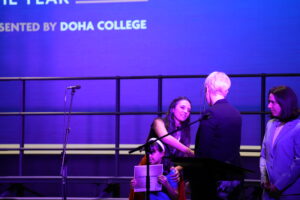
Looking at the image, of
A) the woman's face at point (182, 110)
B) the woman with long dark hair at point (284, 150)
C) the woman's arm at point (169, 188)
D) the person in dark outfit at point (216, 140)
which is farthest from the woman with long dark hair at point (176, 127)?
the woman with long dark hair at point (284, 150)

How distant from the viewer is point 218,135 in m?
3.66

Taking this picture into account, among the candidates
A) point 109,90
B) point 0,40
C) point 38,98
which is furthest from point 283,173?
point 0,40

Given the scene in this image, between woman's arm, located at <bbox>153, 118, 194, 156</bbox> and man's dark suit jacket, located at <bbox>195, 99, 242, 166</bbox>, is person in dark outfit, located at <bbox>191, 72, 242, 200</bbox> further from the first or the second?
woman's arm, located at <bbox>153, 118, 194, 156</bbox>

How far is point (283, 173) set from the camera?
3664mm

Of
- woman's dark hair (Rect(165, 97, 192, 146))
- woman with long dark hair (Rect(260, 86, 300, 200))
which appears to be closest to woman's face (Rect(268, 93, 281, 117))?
woman with long dark hair (Rect(260, 86, 300, 200))

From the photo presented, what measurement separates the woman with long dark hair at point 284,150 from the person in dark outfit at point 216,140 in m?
0.26

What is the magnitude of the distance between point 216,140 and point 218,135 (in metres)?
0.04

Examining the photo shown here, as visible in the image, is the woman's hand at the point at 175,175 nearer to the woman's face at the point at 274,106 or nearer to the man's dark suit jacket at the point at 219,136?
the man's dark suit jacket at the point at 219,136

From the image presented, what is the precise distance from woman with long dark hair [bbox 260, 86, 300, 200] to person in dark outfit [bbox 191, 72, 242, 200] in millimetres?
261

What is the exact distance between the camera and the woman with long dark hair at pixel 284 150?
3.64 m

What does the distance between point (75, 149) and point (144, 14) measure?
73.1 inches

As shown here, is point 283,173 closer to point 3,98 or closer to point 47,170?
point 47,170

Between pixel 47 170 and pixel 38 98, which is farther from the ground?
pixel 38 98

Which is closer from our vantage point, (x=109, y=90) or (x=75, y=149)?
(x=75, y=149)
